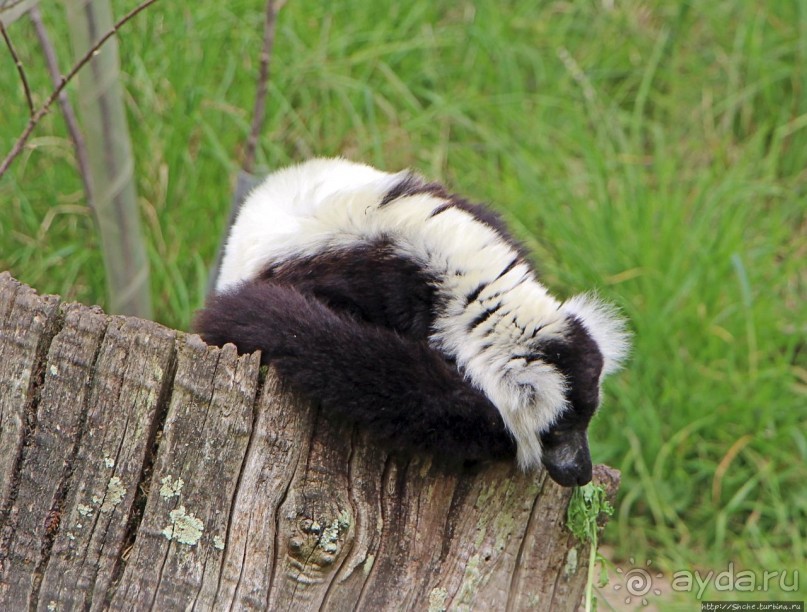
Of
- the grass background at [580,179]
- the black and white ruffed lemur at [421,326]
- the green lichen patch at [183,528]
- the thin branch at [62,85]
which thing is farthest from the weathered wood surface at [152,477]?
the grass background at [580,179]

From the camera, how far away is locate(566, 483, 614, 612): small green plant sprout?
236 cm

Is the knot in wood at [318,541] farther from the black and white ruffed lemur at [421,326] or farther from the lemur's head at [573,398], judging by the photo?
the lemur's head at [573,398]

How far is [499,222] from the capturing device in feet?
9.50

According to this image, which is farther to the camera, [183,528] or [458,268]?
[458,268]

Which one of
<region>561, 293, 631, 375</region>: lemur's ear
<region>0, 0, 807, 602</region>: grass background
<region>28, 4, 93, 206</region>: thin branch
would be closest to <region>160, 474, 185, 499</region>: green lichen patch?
<region>561, 293, 631, 375</region>: lemur's ear

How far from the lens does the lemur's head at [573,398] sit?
7.73 feet

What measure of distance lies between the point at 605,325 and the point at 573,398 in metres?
0.38

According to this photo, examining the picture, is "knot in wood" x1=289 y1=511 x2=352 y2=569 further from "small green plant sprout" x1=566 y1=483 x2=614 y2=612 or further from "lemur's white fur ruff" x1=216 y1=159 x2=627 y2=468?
"small green plant sprout" x1=566 y1=483 x2=614 y2=612

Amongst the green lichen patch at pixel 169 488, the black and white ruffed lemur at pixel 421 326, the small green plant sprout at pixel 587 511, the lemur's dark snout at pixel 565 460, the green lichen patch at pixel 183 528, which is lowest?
the green lichen patch at pixel 183 528

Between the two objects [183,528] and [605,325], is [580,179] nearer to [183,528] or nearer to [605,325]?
[605,325]

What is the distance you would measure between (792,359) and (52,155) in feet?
13.8

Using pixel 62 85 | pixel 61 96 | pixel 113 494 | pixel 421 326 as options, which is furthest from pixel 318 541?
pixel 61 96

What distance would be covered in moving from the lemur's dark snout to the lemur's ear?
11.6 inches

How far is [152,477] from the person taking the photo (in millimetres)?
2145
